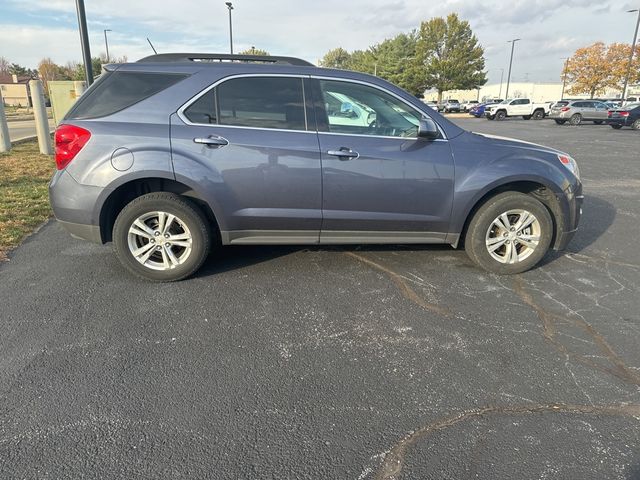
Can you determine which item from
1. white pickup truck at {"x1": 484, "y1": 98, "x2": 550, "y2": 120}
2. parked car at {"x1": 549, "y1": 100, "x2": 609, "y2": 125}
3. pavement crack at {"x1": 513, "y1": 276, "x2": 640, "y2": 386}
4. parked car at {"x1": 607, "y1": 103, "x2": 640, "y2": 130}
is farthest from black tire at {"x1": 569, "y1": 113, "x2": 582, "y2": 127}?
pavement crack at {"x1": 513, "y1": 276, "x2": 640, "y2": 386}

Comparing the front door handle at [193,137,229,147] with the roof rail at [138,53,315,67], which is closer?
the front door handle at [193,137,229,147]

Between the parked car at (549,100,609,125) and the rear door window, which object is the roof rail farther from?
the parked car at (549,100,609,125)

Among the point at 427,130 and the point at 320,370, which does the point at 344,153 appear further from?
the point at 320,370

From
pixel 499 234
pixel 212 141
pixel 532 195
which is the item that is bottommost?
pixel 499 234

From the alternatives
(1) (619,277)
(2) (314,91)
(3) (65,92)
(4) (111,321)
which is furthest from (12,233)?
(3) (65,92)

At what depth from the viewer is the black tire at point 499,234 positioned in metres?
4.02

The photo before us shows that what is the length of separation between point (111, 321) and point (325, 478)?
83.0 inches

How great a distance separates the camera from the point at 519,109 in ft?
120

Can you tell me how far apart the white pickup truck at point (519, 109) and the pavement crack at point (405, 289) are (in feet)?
121

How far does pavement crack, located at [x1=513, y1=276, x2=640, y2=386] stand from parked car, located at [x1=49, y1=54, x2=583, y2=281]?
77 centimetres

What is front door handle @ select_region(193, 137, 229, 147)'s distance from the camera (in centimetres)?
357

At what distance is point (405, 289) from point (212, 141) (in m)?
2.10

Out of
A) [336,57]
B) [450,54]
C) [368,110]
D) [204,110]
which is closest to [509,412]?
[368,110]

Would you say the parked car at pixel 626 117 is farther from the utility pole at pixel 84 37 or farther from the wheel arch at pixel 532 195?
the utility pole at pixel 84 37
